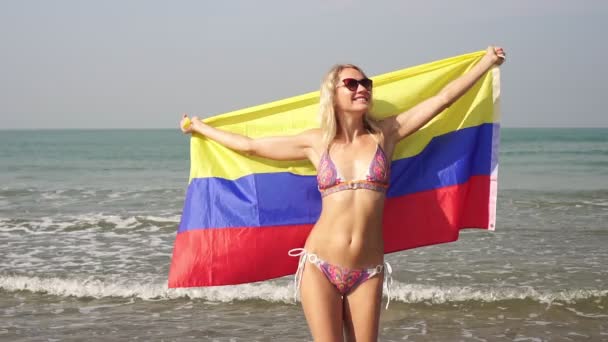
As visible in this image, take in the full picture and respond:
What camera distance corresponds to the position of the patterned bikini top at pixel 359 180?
401 cm

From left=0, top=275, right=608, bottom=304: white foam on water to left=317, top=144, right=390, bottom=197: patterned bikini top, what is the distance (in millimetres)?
4581

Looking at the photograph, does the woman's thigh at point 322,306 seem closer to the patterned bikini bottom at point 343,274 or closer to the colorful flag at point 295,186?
the patterned bikini bottom at point 343,274

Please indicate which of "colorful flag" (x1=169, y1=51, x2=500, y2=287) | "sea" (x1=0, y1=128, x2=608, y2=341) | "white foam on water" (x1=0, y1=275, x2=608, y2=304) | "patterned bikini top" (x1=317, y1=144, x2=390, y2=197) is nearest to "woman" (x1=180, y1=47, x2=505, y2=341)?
"patterned bikini top" (x1=317, y1=144, x2=390, y2=197)

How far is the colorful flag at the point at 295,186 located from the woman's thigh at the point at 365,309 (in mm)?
961

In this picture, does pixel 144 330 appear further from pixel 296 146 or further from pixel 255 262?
pixel 296 146

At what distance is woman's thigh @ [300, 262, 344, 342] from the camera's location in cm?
396

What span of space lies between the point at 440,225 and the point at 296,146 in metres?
1.31

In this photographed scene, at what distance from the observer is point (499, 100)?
494 centimetres

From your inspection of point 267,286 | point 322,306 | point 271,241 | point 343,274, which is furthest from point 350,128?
point 267,286

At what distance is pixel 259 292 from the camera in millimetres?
8539

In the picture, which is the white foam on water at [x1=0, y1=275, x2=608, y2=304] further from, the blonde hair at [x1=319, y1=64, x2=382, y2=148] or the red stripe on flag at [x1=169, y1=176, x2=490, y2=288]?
the blonde hair at [x1=319, y1=64, x2=382, y2=148]

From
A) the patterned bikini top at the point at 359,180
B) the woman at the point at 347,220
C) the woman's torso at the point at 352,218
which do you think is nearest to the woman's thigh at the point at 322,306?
the woman at the point at 347,220

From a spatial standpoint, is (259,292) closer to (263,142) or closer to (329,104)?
(263,142)

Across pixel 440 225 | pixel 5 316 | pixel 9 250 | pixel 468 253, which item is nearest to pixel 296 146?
pixel 440 225
